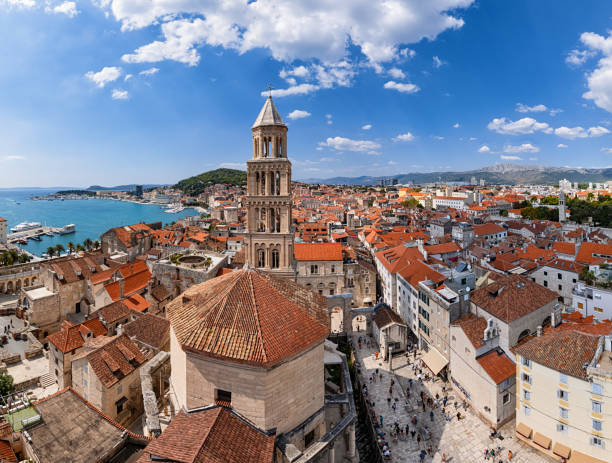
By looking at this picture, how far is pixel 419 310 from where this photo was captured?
109 ft

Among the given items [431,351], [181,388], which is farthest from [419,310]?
[181,388]

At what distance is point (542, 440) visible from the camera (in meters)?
21.3

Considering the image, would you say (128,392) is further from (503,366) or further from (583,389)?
(583,389)

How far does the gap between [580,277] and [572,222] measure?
7819 centimetres

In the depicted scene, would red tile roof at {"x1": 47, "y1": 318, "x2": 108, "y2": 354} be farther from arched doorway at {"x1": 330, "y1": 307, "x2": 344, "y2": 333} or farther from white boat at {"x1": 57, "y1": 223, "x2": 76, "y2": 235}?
white boat at {"x1": 57, "y1": 223, "x2": 76, "y2": 235}

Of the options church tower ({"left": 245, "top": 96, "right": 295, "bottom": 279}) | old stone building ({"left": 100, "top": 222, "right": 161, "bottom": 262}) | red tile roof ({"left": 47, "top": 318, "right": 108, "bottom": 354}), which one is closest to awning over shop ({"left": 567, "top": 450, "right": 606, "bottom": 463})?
church tower ({"left": 245, "top": 96, "right": 295, "bottom": 279})

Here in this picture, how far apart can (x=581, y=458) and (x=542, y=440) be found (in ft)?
6.33

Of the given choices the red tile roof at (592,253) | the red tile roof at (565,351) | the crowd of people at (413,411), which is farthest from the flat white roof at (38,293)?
the red tile roof at (592,253)

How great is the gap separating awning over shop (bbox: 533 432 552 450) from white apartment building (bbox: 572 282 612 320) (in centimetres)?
1528

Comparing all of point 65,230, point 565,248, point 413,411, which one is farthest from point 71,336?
point 65,230

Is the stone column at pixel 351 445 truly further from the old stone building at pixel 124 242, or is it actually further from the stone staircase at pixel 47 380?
the old stone building at pixel 124 242

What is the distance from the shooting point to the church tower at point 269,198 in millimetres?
26516

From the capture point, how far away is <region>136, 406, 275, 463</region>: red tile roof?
9977mm

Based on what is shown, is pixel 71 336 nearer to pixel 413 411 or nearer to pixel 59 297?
pixel 59 297
